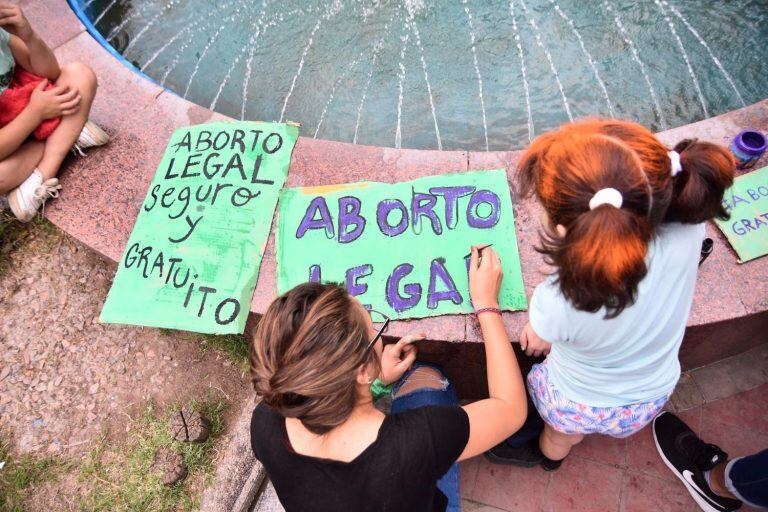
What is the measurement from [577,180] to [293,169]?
1.63 meters

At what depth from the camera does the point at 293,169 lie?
262 cm

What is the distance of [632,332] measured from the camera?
5.07ft

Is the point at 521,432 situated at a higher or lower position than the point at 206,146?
lower

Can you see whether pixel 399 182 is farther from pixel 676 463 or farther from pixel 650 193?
pixel 676 463

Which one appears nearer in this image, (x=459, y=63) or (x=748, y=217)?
(x=748, y=217)

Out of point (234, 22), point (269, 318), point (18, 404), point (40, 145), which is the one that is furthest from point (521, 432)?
point (234, 22)

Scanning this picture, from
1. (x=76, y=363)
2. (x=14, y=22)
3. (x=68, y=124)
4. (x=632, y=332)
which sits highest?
(x=14, y=22)

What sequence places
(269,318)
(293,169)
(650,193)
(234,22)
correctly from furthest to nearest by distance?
(234,22) → (293,169) → (269,318) → (650,193)

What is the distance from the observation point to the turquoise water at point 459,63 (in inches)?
123

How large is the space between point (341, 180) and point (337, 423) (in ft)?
4.47

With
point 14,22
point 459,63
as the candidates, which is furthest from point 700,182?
point 14,22

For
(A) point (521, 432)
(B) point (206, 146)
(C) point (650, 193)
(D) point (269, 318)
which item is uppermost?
(C) point (650, 193)

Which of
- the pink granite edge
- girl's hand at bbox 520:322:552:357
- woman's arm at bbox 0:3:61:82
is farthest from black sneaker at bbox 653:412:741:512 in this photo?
woman's arm at bbox 0:3:61:82

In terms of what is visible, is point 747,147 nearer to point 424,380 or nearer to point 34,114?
point 424,380
